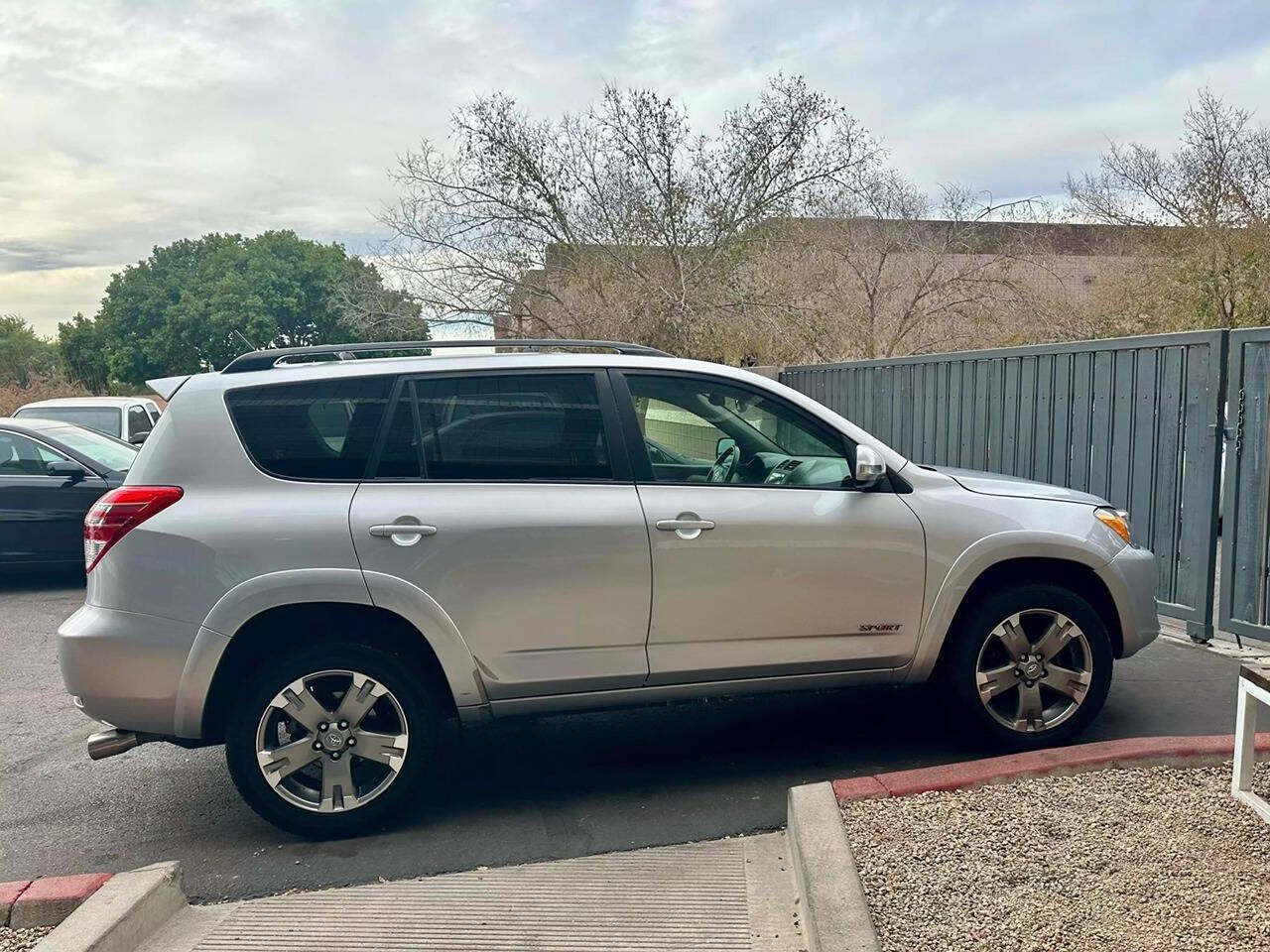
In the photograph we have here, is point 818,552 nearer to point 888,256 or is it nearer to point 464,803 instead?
point 464,803

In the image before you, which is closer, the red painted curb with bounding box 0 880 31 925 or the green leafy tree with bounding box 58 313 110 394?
the red painted curb with bounding box 0 880 31 925

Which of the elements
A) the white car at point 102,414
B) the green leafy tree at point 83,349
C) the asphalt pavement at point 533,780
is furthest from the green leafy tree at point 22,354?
the asphalt pavement at point 533,780

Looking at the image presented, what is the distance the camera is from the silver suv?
3873 mm

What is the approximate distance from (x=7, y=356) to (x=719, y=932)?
65842 mm

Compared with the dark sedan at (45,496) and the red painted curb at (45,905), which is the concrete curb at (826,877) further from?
the dark sedan at (45,496)

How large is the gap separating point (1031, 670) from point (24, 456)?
8965 mm

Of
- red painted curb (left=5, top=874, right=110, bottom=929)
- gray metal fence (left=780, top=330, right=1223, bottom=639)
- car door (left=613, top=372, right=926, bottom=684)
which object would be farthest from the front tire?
gray metal fence (left=780, top=330, right=1223, bottom=639)

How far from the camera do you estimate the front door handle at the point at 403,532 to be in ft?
12.9

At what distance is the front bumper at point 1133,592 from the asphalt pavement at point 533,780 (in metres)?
0.54

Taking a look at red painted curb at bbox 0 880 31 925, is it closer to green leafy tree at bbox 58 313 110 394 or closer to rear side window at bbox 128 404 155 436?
rear side window at bbox 128 404 155 436

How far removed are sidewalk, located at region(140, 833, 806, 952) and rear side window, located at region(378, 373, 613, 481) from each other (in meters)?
1.55

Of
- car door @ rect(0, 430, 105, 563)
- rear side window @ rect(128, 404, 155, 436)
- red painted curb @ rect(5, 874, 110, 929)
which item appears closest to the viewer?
red painted curb @ rect(5, 874, 110, 929)

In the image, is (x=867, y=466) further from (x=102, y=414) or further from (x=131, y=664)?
(x=102, y=414)

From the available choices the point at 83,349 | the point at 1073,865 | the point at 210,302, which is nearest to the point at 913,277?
the point at 1073,865
